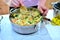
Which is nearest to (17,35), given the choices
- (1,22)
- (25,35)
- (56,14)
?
(25,35)

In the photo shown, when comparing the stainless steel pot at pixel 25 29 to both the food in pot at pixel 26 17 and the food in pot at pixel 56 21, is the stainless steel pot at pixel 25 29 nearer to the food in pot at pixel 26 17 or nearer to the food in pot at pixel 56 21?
the food in pot at pixel 26 17

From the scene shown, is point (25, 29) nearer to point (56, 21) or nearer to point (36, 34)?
point (36, 34)

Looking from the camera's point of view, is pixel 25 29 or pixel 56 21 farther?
pixel 56 21

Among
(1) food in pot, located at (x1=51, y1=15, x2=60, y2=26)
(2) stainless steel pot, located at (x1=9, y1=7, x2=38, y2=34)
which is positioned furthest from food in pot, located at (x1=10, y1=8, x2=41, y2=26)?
(1) food in pot, located at (x1=51, y1=15, x2=60, y2=26)

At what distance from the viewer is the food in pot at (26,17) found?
83 centimetres

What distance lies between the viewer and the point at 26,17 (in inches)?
34.7

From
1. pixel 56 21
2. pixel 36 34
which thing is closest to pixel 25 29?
pixel 36 34

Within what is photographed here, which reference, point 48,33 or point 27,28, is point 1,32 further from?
point 48,33

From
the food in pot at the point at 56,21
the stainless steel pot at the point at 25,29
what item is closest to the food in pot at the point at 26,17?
the stainless steel pot at the point at 25,29

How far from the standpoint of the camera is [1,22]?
0.95 m

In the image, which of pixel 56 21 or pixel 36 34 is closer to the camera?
pixel 36 34

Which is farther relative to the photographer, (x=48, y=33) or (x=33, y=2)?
(x=33, y=2)

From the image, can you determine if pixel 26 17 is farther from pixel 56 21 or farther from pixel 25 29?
pixel 56 21

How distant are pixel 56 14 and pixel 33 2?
198mm
